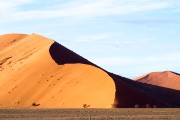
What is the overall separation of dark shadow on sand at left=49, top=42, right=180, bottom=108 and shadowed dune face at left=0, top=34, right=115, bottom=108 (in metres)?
0.50

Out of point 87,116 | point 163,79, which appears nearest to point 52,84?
point 87,116

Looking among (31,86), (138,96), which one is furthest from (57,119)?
(31,86)

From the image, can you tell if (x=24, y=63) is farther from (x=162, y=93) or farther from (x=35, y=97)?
(x=162, y=93)

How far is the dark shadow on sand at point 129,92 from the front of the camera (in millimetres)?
51969

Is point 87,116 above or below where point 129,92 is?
above

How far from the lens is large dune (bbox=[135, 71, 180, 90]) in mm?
109338

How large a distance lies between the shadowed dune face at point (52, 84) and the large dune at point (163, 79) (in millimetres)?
44727

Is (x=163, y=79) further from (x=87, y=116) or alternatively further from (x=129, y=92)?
(x=87, y=116)

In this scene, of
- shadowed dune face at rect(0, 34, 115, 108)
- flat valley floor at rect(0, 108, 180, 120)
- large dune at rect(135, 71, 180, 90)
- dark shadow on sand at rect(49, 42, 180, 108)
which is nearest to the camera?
flat valley floor at rect(0, 108, 180, 120)

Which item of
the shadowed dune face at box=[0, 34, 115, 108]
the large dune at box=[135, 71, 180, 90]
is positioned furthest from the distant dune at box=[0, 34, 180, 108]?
the large dune at box=[135, 71, 180, 90]

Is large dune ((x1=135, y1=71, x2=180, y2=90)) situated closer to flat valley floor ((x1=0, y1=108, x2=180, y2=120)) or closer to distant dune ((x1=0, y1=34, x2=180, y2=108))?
distant dune ((x1=0, y1=34, x2=180, y2=108))

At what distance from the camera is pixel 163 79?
115875mm

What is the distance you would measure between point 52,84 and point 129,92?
29.6 ft

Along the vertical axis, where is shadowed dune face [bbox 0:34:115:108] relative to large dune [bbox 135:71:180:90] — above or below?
above
